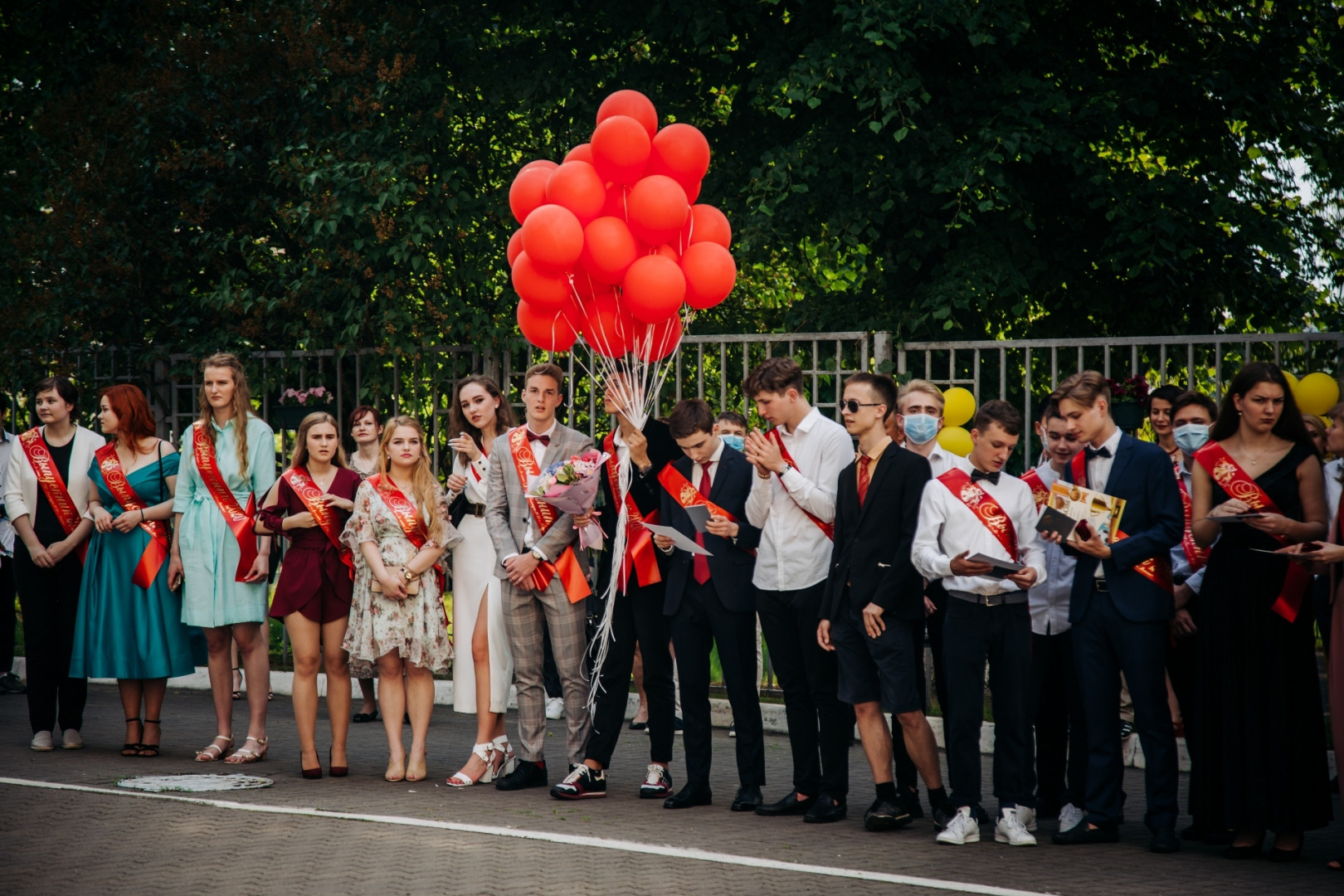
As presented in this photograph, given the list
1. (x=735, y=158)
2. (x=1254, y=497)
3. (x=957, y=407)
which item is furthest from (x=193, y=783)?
(x=735, y=158)

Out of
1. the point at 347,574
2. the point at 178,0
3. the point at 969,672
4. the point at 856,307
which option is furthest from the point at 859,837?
the point at 178,0

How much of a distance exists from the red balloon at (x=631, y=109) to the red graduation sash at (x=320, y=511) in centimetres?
251

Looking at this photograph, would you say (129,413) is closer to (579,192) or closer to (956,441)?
(579,192)

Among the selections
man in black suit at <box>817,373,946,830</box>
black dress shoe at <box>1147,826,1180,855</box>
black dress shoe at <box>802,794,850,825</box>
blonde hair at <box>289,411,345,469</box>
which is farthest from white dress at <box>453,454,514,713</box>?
black dress shoe at <box>1147,826,1180,855</box>

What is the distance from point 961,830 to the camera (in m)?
6.04

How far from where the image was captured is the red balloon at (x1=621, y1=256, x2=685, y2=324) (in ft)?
22.6

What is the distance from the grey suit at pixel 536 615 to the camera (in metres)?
7.23

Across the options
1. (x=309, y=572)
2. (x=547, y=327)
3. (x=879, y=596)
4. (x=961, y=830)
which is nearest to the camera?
(x=961, y=830)

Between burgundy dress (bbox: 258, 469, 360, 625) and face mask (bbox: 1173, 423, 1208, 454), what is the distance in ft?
14.3

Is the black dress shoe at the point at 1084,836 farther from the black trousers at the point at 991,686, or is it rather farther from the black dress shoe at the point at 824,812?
the black dress shoe at the point at 824,812

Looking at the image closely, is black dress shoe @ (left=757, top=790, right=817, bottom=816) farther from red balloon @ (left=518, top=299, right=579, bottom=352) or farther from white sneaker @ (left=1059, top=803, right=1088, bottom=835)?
red balloon @ (left=518, top=299, right=579, bottom=352)

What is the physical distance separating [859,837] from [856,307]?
24.6 feet

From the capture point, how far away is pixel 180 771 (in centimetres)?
768

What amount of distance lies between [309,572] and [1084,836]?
4130 millimetres
